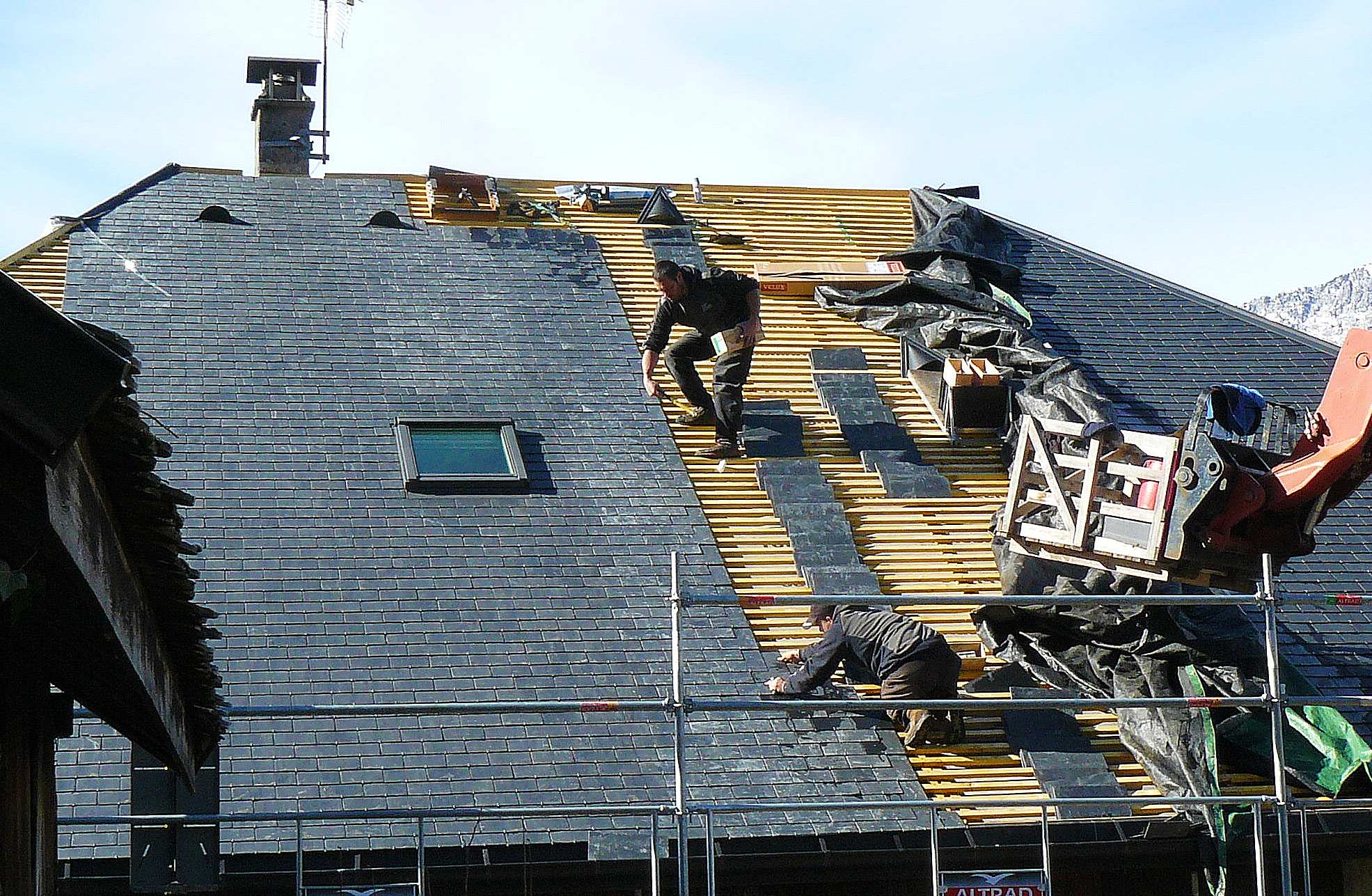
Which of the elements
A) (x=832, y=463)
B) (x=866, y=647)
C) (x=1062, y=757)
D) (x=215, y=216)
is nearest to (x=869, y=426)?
(x=832, y=463)

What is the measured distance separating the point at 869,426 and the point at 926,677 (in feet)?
12.2

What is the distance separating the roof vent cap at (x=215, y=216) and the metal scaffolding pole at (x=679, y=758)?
7.92 metres

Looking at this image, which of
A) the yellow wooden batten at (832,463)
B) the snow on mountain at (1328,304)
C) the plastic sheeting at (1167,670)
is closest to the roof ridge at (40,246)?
the yellow wooden batten at (832,463)

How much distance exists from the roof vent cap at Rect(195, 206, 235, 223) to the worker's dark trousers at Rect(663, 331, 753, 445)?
480cm

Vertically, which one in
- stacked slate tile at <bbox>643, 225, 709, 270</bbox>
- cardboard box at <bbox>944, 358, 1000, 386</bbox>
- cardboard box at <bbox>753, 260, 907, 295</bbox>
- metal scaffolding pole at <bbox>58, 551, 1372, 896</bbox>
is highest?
stacked slate tile at <bbox>643, 225, 709, 270</bbox>

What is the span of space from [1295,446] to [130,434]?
25.3 feet

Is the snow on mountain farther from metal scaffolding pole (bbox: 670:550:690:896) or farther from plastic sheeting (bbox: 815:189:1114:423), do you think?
metal scaffolding pole (bbox: 670:550:690:896)

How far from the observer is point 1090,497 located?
9.79 m

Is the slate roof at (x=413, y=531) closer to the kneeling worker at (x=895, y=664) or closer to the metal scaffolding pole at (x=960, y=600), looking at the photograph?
the kneeling worker at (x=895, y=664)

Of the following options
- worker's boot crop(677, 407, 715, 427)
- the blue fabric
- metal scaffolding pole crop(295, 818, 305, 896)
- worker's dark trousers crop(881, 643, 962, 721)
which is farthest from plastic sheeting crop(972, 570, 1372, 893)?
metal scaffolding pole crop(295, 818, 305, 896)

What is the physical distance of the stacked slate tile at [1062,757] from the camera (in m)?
8.94

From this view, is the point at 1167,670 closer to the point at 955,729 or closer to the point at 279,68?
the point at 955,729

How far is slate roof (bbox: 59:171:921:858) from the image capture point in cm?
863

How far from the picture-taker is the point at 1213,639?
32.1ft
